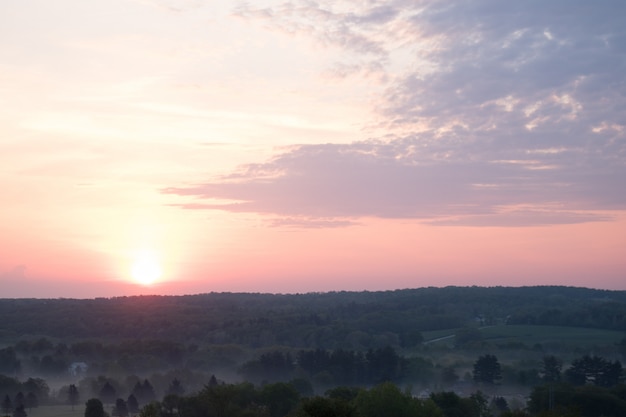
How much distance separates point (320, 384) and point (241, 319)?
3163 inches

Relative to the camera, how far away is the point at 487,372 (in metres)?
106

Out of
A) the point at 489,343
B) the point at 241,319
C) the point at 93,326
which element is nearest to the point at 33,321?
the point at 93,326

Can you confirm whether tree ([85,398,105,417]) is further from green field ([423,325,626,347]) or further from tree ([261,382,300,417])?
green field ([423,325,626,347])

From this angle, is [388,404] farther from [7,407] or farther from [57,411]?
[57,411]

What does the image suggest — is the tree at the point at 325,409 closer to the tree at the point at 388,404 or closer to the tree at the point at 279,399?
the tree at the point at 388,404

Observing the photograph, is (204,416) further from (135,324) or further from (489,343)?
(135,324)

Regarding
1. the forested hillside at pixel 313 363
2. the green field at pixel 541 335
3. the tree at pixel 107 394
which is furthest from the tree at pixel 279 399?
the green field at pixel 541 335

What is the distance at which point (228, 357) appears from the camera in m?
142

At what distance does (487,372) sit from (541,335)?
212 feet

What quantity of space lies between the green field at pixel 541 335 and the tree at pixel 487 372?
45.9 m

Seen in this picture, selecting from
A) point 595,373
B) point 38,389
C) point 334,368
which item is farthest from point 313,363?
point 595,373

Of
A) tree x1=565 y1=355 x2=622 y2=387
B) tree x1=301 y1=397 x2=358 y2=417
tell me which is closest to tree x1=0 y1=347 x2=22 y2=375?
tree x1=565 y1=355 x2=622 y2=387

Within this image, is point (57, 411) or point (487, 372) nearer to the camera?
point (57, 411)

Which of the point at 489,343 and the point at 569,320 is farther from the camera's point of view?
the point at 569,320
